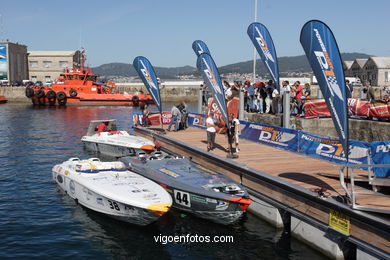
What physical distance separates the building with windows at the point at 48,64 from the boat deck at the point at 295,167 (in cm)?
7553

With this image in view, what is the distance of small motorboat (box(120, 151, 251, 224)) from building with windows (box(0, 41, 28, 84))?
242ft

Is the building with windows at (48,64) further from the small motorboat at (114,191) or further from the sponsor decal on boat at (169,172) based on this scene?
the sponsor decal on boat at (169,172)

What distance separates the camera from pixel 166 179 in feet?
40.7

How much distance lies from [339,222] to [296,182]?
2284 mm

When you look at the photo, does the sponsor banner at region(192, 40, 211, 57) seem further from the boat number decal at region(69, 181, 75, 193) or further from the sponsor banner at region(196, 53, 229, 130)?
the boat number decal at region(69, 181, 75, 193)

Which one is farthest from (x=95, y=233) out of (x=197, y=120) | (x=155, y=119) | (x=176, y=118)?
(x=155, y=119)

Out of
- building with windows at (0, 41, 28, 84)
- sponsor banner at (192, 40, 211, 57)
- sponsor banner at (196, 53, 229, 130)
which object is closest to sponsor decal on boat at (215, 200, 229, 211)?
sponsor banner at (196, 53, 229, 130)

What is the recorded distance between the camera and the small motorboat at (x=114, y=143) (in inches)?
766

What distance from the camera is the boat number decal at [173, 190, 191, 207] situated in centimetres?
1152

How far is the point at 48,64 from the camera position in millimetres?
88625

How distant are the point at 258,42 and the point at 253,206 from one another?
9.45 meters

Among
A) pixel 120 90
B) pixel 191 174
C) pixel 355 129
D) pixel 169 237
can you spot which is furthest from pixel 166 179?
pixel 120 90

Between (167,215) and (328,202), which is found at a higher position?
(328,202)

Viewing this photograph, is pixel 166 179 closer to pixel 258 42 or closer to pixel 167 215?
pixel 167 215
